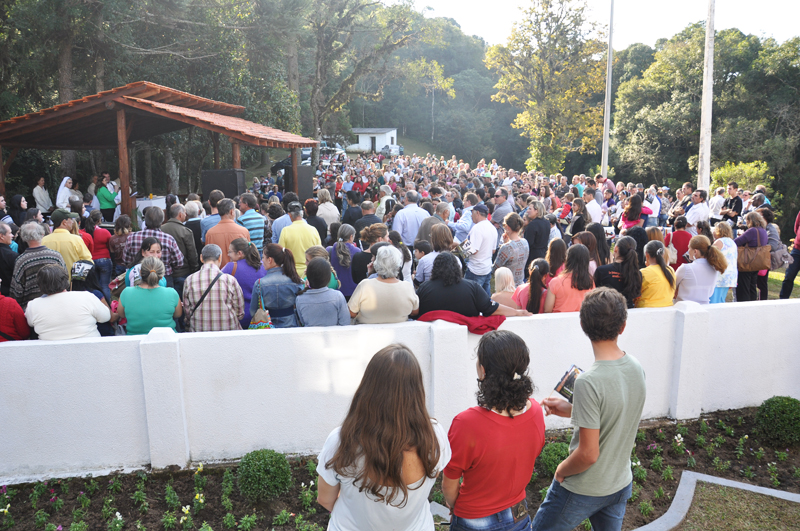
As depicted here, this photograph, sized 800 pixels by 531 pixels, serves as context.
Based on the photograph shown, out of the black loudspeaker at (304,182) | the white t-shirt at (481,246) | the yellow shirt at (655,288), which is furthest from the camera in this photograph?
the black loudspeaker at (304,182)

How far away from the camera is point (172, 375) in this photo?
165 inches

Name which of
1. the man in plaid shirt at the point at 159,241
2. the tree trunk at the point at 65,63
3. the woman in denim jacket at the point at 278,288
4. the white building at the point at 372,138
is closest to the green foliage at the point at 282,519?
the woman in denim jacket at the point at 278,288

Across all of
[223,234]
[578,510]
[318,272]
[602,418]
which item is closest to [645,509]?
[578,510]

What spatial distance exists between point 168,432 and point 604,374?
3.28m

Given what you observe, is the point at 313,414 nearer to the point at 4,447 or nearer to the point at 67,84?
the point at 4,447

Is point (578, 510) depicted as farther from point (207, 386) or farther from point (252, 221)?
point (252, 221)

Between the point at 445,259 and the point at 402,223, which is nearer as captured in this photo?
the point at 445,259

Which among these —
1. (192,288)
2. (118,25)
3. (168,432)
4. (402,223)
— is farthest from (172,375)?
(118,25)

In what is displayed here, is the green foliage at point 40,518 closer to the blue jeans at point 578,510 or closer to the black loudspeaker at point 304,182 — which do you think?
the blue jeans at point 578,510

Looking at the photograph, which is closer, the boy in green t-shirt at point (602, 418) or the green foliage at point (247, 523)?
the boy in green t-shirt at point (602, 418)

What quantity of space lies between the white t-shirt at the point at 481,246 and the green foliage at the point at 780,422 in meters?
3.55

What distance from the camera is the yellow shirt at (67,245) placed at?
6.11m

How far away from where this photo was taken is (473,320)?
180 inches

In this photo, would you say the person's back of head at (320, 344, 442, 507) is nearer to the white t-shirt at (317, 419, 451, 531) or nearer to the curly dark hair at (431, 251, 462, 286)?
the white t-shirt at (317, 419, 451, 531)
